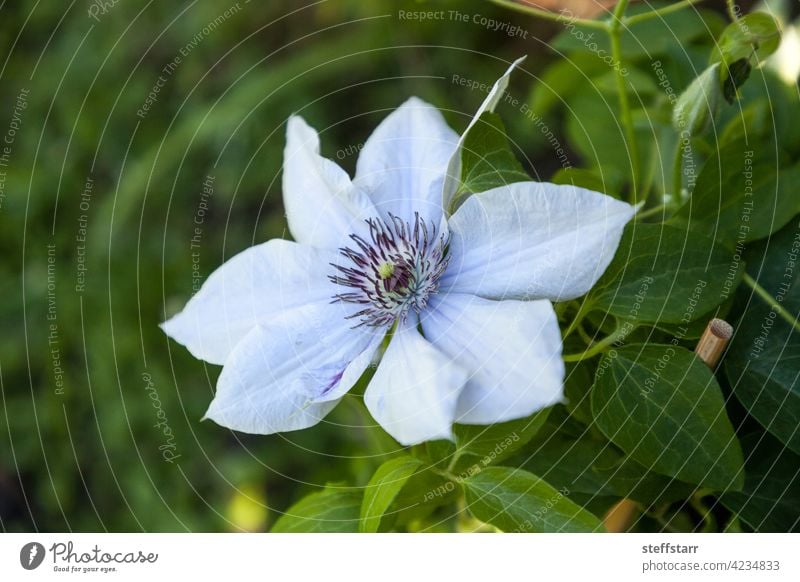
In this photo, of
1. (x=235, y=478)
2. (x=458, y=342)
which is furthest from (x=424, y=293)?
(x=235, y=478)

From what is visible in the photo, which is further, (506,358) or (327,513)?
(327,513)

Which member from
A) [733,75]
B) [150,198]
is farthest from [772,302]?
[150,198]

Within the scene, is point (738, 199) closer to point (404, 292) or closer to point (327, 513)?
point (404, 292)

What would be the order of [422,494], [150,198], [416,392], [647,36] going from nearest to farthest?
1. [416,392]
2. [422,494]
3. [647,36]
4. [150,198]

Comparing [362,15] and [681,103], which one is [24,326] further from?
[681,103]

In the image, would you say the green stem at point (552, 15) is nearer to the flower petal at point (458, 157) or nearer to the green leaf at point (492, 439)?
the flower petal at point (458, 157)

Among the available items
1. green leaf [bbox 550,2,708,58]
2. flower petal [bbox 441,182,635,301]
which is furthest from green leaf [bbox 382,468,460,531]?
green leaf [bbox 550,2,708,58]
